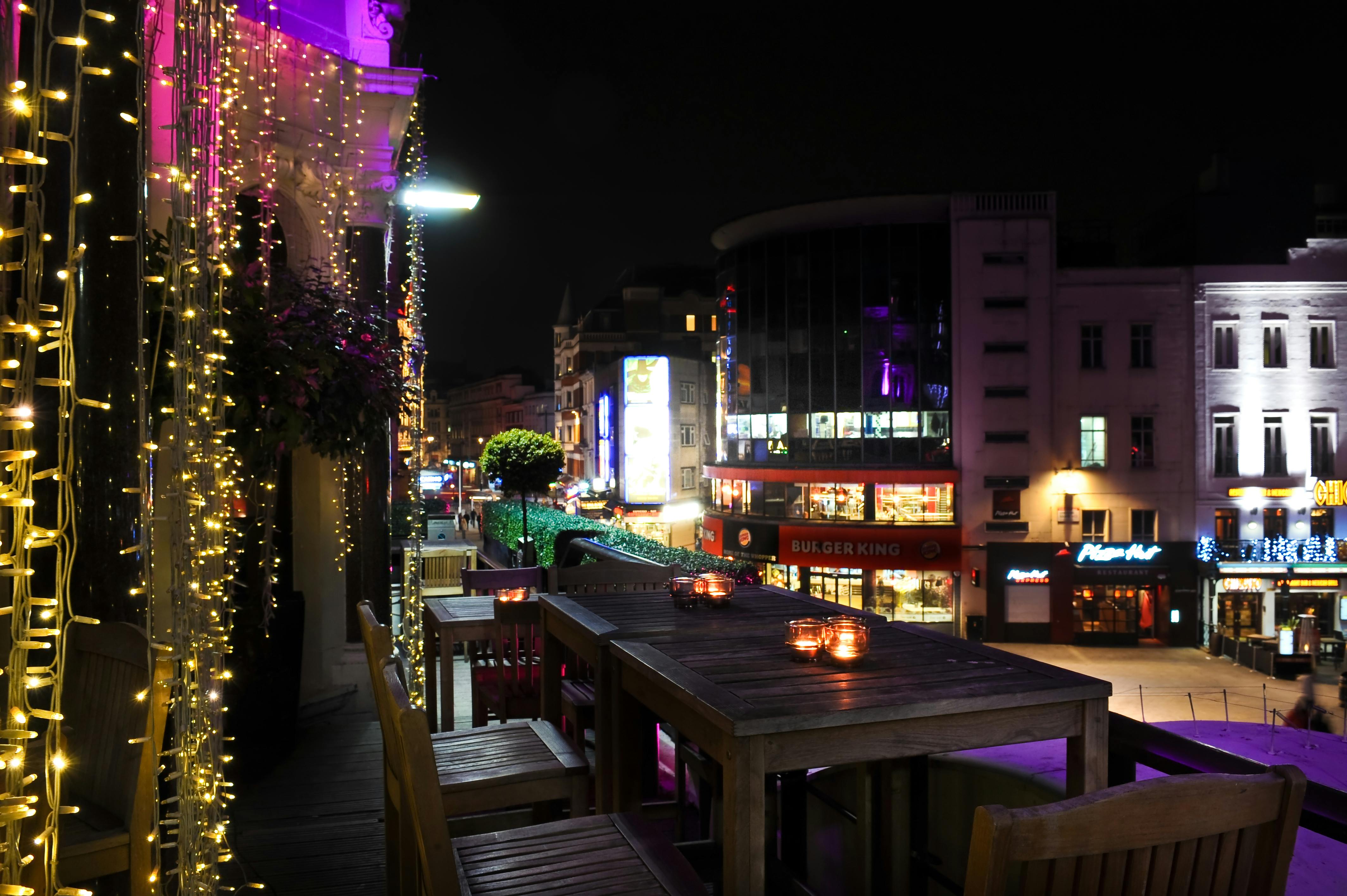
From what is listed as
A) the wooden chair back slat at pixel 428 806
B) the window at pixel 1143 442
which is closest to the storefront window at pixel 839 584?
the window at pixel 1143 442

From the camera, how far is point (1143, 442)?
2744 cm

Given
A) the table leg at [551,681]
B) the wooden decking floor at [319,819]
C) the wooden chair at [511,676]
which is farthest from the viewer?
the wooden chair at [511,676]

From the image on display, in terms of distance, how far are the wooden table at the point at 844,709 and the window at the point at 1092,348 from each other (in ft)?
87.8

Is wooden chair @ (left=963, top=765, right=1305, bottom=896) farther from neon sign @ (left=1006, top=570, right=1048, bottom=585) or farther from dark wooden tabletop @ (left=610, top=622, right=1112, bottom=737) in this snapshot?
neon sign @ (left=1006, top=570, right=1048, bottom=585)

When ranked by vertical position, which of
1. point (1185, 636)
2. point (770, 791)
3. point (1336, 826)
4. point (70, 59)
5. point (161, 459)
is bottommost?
point (1185, 636)

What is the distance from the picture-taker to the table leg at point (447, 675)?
17.8 ft

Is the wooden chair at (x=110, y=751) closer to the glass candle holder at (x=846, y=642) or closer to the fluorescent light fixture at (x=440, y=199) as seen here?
the glass candle holder at (x=846, y=642)

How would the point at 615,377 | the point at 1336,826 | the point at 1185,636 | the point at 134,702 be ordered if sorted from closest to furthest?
the point at 1336,826
the point at 134,702
the point at 1185,636
the point at 615,377

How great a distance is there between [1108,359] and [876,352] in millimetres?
6305

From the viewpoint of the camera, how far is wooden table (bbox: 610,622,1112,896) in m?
2.42

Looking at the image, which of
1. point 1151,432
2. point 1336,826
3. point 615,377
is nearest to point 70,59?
point 1336,826

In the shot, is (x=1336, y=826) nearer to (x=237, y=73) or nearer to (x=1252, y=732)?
(x=1252, y=732)

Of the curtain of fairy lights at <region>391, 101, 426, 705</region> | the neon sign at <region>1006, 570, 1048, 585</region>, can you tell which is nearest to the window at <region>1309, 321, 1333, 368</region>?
the neon sign at <region>1006, 570, 1048, 585</region>

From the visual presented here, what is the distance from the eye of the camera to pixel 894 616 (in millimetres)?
27906
